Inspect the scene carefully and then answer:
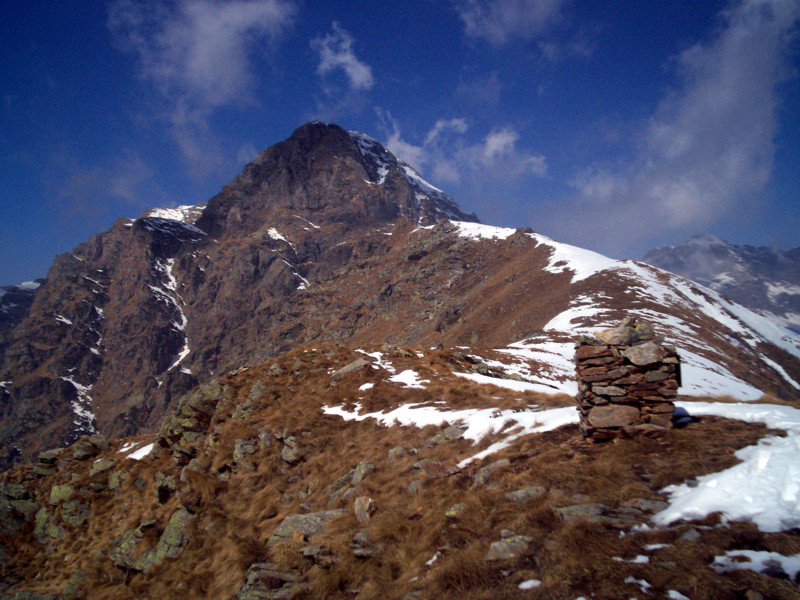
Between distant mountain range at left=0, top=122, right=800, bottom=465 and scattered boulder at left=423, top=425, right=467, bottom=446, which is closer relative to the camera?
scattered boulder at left=423, top=425, right=467, bottom=446

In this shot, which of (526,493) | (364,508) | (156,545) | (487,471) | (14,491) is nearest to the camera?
(526,493)

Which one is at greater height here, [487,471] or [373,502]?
[487,471]

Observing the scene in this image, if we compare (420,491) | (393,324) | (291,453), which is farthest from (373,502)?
(393,324)

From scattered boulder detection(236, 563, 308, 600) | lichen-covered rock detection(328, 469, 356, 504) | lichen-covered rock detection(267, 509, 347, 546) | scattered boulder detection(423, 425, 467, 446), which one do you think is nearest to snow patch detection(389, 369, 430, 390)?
scattered boulder detection(423, 425, 467, 446)

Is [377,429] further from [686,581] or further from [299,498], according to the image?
[686,581]

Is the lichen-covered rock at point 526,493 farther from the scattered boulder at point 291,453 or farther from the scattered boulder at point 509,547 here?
the scattered boulder at point 291,453

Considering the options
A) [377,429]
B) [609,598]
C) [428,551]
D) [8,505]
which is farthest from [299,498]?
[8,505]

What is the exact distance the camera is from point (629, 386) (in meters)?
9.70

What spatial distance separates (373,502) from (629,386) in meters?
7.61

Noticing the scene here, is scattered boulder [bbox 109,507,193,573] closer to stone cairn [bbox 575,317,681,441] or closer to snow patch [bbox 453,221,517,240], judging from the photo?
stone cairn [bbox 575,317,681,441]

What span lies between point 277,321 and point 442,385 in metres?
137

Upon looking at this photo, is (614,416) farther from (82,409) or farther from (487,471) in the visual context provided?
(82,409)

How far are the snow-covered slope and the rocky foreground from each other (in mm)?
12899

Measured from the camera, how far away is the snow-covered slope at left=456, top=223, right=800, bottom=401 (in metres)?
29.1
